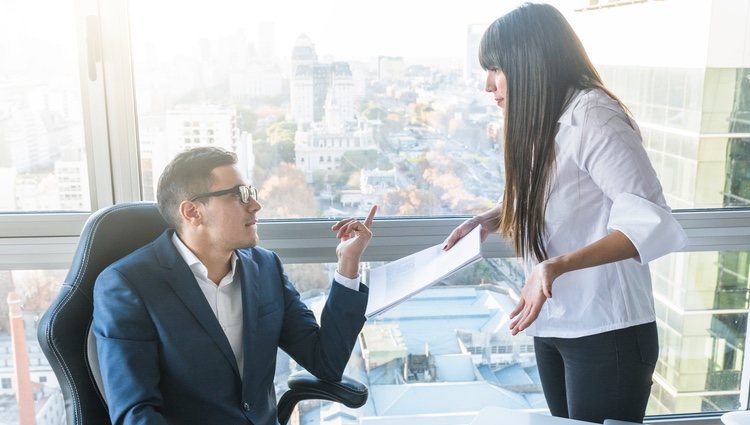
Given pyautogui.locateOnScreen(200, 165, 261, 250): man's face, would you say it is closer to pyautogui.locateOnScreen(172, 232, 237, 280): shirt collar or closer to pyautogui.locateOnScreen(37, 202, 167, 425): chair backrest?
pyautogui.locateOnScreen(172, 232, 237, 280): shirt collar

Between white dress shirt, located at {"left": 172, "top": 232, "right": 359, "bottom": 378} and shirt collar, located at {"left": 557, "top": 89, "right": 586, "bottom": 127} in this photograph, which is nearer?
shirt collar, located at {"left": 557, "top": 89, "right": 586, "bottom": 127}

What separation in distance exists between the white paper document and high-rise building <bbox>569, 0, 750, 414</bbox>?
113 centimetres

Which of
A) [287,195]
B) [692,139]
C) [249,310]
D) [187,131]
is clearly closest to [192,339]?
[249,310]

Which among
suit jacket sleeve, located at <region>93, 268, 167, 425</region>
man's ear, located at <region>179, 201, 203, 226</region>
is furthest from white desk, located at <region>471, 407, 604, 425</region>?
man's ear, located at <region>179, 201, 203, 226</region>

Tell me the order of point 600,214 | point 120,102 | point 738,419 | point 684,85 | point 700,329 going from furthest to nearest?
point 700,329
point 684,85
point 120,102
point 600,214
point 738,419

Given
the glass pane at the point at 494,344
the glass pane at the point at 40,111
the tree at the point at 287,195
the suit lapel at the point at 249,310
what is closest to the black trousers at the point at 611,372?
the suit lapel at the point at 249,310

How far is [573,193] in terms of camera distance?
59.6 inches

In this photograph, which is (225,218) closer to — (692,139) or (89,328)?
(89,328)

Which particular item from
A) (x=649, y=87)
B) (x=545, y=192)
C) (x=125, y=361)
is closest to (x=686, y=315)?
(x=649, y=87)

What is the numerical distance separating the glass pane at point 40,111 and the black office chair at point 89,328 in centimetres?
57

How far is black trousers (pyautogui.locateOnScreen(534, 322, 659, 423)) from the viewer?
→ 1.53 meters

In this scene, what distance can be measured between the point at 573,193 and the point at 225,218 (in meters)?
0.91

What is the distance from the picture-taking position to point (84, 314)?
5.43 ft

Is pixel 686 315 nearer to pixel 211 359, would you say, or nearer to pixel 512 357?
pixel 512 357
